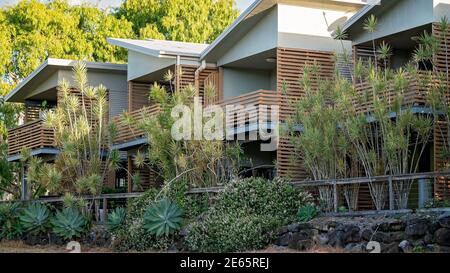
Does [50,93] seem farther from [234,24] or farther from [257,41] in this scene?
[257,41]

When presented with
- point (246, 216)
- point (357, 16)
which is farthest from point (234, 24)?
point (246, 216)

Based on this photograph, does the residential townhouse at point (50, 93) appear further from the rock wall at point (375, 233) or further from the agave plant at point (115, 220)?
the rock wall at point (375, 233)

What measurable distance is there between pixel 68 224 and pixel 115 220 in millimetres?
1819

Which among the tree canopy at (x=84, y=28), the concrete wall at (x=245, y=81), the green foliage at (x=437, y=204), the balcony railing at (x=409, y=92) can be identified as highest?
the tree canopy at (x=84, y=28)

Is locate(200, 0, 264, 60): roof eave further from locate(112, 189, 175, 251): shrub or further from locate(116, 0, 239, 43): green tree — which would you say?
locate(116, 0, 239, 43): green tree

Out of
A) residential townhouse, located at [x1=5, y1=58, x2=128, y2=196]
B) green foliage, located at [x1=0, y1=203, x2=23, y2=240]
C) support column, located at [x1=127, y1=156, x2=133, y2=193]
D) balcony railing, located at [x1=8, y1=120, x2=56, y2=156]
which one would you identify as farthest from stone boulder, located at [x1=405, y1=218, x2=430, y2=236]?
balcony railing, located at [x1=8, y1=120, x2=56, y2=156]

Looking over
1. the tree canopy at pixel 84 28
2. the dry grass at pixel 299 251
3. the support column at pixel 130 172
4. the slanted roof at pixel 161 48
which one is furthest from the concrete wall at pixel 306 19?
the tree canopy at pixel 84 28

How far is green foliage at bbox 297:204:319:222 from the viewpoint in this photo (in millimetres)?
22500

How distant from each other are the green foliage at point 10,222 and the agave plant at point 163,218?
20.3 ft

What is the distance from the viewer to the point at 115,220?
86.7 feet

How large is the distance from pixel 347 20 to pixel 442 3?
10.9ft

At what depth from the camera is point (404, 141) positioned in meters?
21.9

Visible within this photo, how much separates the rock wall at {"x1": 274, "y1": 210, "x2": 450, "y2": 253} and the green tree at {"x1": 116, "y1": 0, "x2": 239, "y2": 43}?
28905 millimetres

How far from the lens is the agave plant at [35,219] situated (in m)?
28.4
